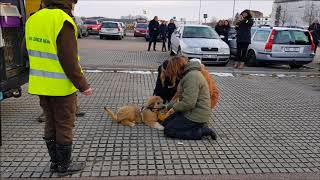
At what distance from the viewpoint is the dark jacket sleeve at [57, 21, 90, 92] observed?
3457 mm

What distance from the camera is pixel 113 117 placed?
595cm

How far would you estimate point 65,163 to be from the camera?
3.98 metres

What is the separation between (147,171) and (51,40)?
174cm

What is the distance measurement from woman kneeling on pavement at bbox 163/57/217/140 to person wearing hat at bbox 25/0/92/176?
1702 millimetres

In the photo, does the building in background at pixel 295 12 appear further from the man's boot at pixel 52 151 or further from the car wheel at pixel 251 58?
the man's boot at pixel 52 151

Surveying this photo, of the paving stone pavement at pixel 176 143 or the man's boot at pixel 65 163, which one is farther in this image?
the paving stone pavement at pixel 176 143

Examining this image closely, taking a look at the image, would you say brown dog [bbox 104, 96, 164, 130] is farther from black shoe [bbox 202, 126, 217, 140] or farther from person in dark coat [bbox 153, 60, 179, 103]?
black shoe [bbox 202, 126, 217, 140]

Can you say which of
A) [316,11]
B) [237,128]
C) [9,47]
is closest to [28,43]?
[9,47]

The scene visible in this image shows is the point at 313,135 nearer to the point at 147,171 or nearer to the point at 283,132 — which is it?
the point at 283,132

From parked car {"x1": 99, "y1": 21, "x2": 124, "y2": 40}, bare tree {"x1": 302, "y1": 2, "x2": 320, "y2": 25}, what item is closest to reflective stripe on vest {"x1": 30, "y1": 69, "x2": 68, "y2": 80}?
parked car {"x1": 99, "y1": 21, "x2": 124, "y2": 40}

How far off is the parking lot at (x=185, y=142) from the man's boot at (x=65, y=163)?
0.10m

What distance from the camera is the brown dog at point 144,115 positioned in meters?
5.72

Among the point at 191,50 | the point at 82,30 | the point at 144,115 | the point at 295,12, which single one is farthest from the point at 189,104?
the point at 295,12

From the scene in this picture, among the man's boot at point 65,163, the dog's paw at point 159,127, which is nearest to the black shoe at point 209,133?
the dog's paw at point 159,127
